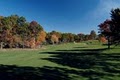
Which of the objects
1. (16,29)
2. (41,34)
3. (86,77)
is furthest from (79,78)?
(41,34)

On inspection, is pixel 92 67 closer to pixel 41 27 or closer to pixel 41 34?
pixel 41 27

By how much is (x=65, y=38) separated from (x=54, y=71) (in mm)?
171930

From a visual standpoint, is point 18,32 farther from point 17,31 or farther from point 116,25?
point 116,25

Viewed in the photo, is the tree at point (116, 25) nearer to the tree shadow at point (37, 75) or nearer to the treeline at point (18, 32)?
the tree shadow at point (37, 75)

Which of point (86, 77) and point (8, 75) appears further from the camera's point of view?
point (8, 75)

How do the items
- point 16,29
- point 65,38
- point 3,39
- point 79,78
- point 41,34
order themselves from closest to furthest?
point 79,78 → point 3,39 → point 16,29 → point 41,34 → point 65,38

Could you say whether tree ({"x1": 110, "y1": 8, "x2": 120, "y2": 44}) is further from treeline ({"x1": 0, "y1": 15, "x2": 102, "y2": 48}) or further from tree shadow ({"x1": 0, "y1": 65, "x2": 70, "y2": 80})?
treeline ({"x1": 0, "y1": 15, "x2": 102, "y2": 48})

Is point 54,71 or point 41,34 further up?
point 41,34

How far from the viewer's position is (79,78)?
2105 cm

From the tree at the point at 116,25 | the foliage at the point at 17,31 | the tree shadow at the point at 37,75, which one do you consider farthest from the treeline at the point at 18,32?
the tree shadow at the point at 37,75

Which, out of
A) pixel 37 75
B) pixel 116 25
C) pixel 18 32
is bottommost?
pixel 37 75

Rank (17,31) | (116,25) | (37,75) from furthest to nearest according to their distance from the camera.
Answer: (17,31), (116,25), (37,75)

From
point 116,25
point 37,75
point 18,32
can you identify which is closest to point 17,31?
point 18,32

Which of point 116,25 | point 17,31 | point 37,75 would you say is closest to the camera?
point 37,75
